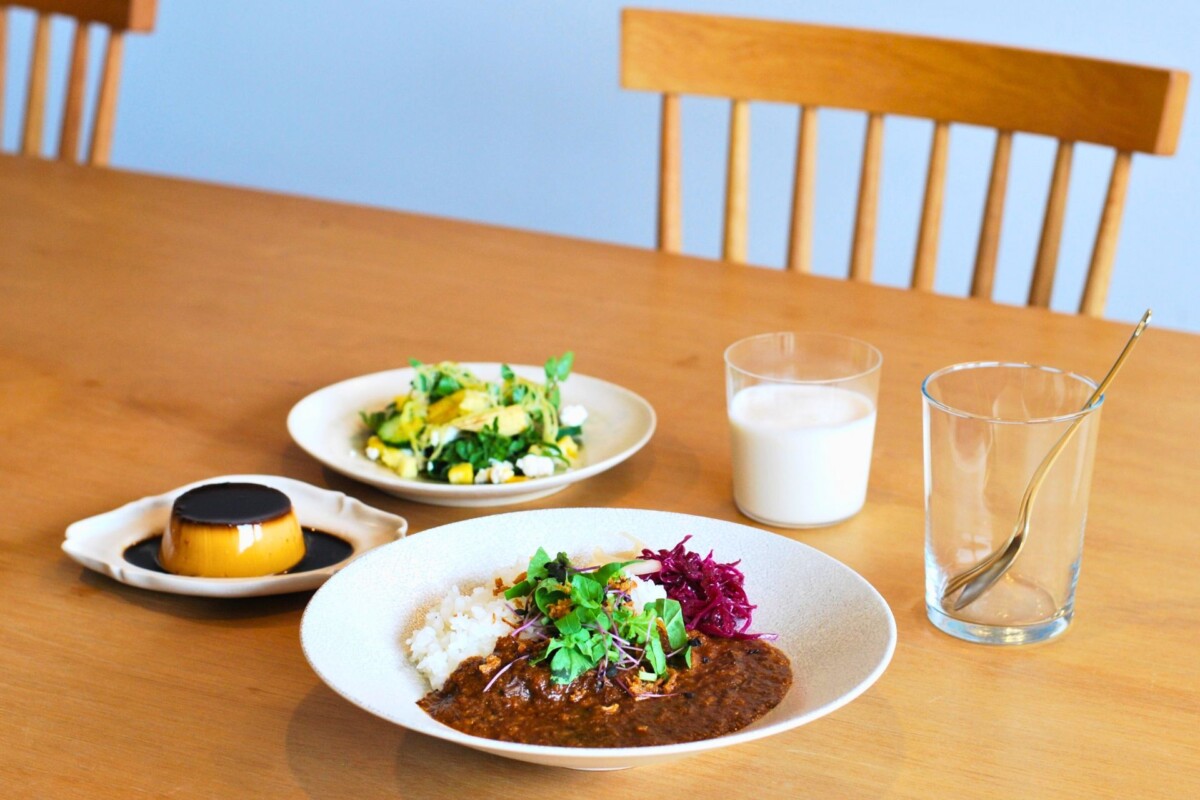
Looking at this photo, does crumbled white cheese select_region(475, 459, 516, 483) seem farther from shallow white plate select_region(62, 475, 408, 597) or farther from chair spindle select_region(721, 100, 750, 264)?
chair spindle select_region(721, 100, 750, 264)

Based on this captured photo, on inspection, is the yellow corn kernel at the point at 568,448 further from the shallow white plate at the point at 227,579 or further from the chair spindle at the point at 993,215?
the chair spindle at the point at 993,215

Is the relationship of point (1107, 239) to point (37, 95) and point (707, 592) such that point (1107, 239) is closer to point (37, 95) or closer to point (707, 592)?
point (707, 592)

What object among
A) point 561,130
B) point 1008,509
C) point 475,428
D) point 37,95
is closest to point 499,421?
point 475,428

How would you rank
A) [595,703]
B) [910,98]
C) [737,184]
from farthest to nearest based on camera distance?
1. [737,184]
2. [910,98]
3. [595,703]

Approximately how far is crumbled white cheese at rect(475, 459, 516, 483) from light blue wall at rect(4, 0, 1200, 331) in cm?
212

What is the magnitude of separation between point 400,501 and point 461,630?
0.30 metres

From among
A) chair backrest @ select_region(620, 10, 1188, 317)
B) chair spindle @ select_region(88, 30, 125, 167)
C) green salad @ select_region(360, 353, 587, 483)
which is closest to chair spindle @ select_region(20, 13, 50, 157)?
chair spindle @ select_region(88, 30, 125, 167)

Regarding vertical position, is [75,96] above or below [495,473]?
above

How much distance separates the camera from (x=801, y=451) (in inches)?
39.2

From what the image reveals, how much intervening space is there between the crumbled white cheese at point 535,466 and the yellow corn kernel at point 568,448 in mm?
34

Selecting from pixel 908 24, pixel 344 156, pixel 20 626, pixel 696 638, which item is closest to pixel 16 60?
pixel 344 156

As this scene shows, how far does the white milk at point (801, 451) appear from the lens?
996 millimetres

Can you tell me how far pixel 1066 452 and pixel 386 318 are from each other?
32.9 inches

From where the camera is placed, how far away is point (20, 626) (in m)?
0.90
